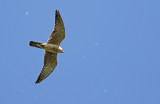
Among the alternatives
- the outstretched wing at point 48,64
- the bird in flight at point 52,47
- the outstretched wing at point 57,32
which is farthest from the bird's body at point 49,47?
the outstretched wing at point 48,64

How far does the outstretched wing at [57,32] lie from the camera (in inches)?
749

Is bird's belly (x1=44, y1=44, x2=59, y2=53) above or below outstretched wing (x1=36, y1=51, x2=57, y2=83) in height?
above

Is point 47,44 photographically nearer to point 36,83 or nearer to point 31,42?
point 31,42

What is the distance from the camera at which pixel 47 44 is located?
1959cm

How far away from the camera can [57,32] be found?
19.3 metres

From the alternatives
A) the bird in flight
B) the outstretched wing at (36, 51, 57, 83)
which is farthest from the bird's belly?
the outstretched wing at (36, 51, 57, 83)

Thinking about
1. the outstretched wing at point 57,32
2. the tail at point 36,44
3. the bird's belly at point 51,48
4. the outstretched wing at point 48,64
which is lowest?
the outstretched wing at point 48,64

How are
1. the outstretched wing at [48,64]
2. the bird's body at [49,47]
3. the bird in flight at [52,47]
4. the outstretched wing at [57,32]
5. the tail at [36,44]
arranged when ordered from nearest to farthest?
the outstretched wing at [57,32] → the bird in flight at [52,47] → the tail at [36,44] → the bird's body at [49,47] → the outstretched wing at [48,64]

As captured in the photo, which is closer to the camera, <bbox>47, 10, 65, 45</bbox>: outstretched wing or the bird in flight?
<bbox>47, 10, 65, 45</bbox>: outstretched wing

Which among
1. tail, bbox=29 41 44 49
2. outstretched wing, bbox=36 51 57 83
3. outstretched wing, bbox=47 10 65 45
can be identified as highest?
outstretched wing, bbox=47 10 65 45

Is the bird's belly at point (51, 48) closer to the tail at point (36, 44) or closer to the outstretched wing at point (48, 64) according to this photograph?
the tail at point (36, 44)

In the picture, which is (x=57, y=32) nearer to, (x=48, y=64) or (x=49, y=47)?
(x=49, y=47)

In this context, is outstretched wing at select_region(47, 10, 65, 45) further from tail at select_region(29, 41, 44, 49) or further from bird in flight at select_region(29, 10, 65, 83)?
tail at select_region(29, 41, 44, 49)

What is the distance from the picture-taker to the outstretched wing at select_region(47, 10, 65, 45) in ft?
62.4
